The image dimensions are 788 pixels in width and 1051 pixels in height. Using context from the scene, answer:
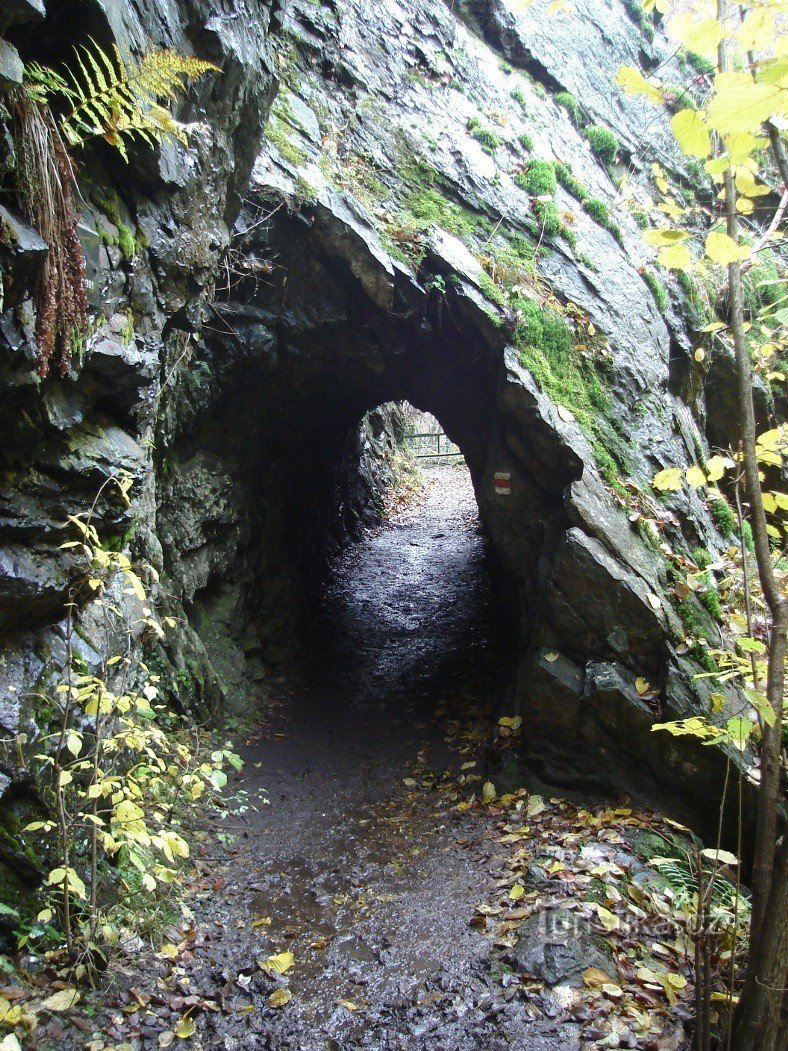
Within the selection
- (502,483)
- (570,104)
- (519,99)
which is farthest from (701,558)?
(570,104)

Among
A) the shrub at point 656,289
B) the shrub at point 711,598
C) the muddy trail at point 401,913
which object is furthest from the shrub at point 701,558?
the shrub at point 656,289

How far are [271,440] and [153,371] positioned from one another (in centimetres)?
467

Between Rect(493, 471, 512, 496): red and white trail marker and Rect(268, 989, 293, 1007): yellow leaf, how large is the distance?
5.16m

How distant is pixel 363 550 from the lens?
14.8 metres

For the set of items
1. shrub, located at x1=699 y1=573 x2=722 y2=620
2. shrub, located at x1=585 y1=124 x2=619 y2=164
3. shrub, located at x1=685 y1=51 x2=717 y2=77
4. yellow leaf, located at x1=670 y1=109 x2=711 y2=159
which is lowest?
shrub, located at x1=699 y1=573 x2=722 y2=620

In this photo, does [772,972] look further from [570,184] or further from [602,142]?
[602,142]

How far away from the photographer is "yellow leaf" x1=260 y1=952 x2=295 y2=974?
3990 mm

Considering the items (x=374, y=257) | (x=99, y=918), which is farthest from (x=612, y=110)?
(x=99, y=918)

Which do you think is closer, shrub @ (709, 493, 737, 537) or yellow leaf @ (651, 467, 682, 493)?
yellow leaf @ (651, 467, 682, 493)

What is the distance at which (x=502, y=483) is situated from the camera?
24.5ft

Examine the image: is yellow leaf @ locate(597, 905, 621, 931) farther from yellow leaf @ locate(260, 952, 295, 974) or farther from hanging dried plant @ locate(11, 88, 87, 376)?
hanging dried plant @ locate(11, 88, 87, 376)

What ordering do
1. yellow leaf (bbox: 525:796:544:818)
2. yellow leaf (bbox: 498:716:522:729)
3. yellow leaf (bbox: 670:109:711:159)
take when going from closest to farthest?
yellow leaf (bbox: 670:109:711:159) → yellow leaf (bbox: 525:796:544:818) → yellow leaf (bbox: 498:716:522:729)

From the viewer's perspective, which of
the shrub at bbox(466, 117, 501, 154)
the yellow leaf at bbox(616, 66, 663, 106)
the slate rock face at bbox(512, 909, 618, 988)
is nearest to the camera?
the yellow leaf at bbox(616, 66, 663, 106)

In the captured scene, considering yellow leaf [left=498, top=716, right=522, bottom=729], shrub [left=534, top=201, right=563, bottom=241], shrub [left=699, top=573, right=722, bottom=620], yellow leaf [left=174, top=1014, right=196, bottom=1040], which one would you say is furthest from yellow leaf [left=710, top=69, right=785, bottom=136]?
shrub [left=534, top=201, right=563, bottom=241]
